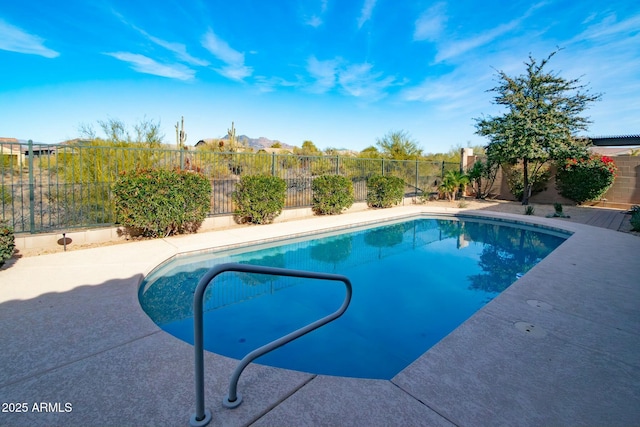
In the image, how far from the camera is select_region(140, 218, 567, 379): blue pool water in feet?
11.4

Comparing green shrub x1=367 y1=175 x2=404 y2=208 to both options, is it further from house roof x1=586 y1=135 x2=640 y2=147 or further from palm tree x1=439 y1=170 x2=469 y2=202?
house roof x1=586 y1=135 x2=640 y2=147

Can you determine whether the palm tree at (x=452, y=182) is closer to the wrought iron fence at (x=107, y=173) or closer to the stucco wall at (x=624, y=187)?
the wrought iron fence at (x=107, y=173)

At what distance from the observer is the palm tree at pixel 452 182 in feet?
51.6

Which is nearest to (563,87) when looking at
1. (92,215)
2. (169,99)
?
(92,215)

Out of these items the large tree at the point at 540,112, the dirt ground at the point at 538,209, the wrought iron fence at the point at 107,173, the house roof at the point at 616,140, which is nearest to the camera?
the wrought iron fence at the point at 107,173

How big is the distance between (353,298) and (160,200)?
4.73m

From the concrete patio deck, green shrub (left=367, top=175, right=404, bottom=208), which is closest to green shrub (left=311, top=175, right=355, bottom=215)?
green shrub (left=367, top=175, right=404, bottom=208)

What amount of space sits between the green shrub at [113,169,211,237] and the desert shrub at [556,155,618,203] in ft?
49.9

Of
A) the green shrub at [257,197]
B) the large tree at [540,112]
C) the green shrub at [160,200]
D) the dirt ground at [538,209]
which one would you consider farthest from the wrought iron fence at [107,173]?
the large tree at [540,112]

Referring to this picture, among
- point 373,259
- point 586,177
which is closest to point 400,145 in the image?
point 586,177

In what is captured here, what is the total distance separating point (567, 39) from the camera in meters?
11.9

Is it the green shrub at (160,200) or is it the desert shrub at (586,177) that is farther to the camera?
the desert shrub at (586,177)

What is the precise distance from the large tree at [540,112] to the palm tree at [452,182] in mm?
2584

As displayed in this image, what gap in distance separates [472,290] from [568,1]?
10333 mm
